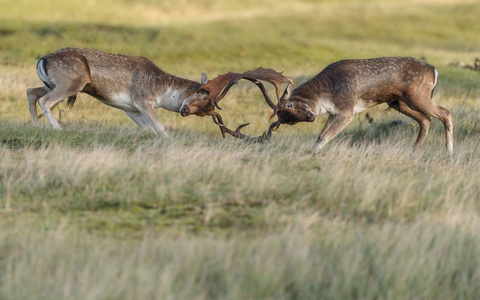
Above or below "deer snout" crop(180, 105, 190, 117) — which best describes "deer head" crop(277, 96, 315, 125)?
above

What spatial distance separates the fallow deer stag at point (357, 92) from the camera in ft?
Answer: 34.2

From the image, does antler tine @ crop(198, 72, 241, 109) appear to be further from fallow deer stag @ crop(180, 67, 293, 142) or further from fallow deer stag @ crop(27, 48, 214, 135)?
fallow deer stag @ crop(27, 48, 214, 135)

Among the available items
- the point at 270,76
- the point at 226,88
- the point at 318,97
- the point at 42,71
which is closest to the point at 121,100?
the point at 42,71

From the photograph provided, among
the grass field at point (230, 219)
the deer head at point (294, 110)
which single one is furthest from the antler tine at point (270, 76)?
the grass field at point (230, 219)

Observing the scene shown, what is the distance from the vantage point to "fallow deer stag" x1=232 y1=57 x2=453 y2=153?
1044cm

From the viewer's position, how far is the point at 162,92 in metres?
11.4

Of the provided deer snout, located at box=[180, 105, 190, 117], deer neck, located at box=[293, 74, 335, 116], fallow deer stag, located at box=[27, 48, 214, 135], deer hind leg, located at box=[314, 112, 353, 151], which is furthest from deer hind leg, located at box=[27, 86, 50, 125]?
deer hind leg, located at box=[314, 112, 353, 151]

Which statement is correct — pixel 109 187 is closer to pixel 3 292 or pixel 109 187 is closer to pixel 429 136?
pixel 3 292

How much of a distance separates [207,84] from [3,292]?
22.3ft

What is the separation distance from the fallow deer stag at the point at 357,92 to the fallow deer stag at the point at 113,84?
1.65 metres

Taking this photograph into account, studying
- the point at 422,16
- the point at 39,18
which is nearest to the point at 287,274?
the point at 39,18

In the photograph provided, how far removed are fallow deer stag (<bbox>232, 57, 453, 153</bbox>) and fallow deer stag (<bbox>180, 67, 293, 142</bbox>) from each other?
0.75ft

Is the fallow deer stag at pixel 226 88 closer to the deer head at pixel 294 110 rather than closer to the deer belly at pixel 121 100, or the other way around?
the deer head at pixel 294 110

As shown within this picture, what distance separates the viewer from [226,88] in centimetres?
1075
